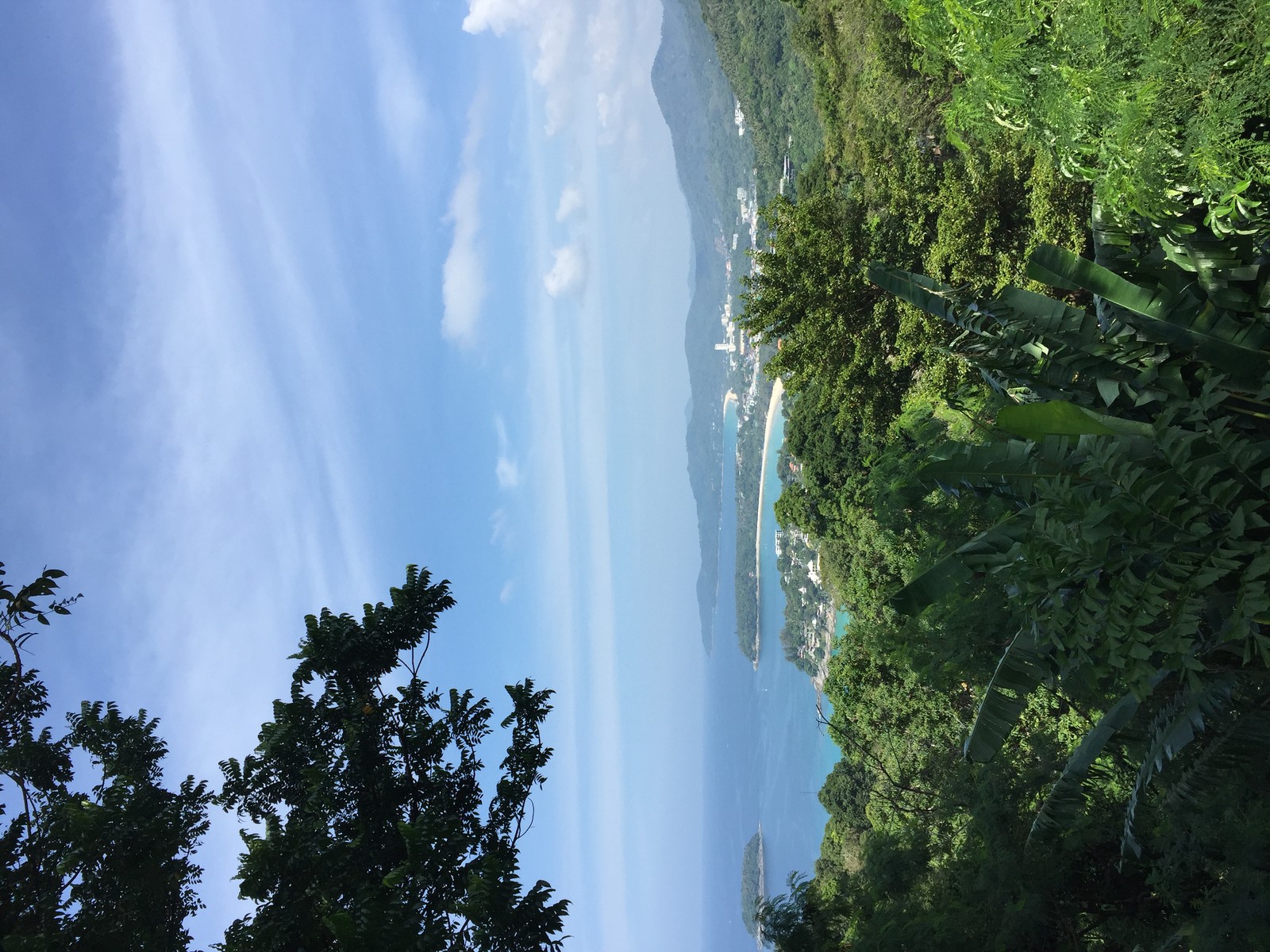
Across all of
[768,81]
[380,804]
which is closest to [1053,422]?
[380,804]

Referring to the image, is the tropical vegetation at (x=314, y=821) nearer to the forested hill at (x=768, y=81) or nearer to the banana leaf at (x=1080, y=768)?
the banana leaf at (x=1080, y=768)


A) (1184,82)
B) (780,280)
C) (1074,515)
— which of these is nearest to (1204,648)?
(1074,515)

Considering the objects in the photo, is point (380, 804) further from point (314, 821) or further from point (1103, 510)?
point (1103, 510)

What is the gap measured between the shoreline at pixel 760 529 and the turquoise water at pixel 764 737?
0.27m

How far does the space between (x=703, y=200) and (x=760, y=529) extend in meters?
54.9

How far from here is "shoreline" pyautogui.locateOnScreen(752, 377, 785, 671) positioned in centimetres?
7904

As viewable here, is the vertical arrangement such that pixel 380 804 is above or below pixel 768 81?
below

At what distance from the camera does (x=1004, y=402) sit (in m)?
10.4

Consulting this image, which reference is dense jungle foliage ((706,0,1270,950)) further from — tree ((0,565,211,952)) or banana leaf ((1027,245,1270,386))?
tree ((0,565,211,952))

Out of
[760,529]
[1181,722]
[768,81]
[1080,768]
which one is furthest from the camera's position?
[760,529]

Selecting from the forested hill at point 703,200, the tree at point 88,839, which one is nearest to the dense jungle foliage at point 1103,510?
the tree at point 88,839

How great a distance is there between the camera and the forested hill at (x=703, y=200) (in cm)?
9206

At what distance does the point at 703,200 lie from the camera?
11481 cm

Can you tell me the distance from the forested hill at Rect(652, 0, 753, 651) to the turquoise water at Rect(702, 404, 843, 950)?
6.41 meters
